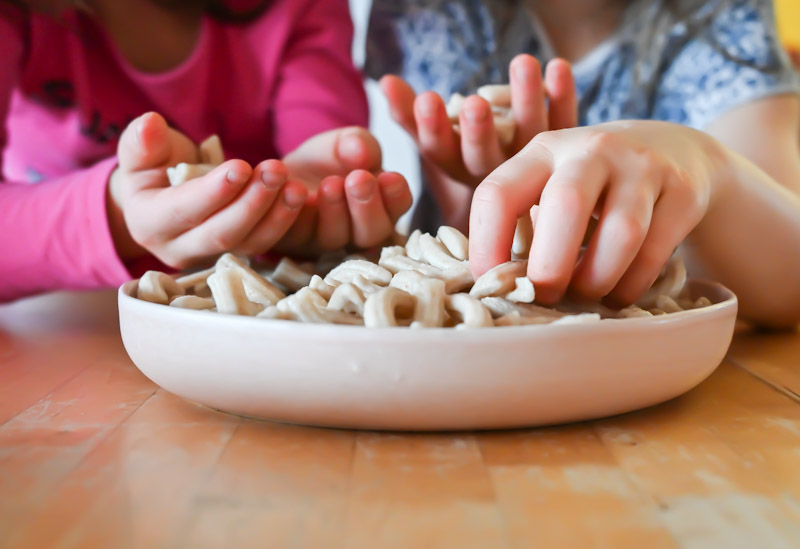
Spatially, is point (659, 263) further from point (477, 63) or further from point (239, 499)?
point (477, 63)

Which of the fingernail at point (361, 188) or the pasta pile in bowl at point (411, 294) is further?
the fingernail at point (361, 188)

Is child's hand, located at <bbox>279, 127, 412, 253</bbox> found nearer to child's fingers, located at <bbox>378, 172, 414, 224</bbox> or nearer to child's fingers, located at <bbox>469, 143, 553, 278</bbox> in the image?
child's fingers, located at <bbox>378, 172, 414, 224</bbox>

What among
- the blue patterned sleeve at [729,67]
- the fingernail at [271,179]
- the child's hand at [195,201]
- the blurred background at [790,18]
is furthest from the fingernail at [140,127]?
the blurred background at [790,18]

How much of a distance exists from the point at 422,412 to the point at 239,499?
0.09 meters

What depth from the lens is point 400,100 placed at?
0.62m

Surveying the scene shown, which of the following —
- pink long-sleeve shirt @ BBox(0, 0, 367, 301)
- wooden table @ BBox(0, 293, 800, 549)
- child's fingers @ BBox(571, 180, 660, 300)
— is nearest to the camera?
wooden table @ BBox(0, 293, 800, 549)

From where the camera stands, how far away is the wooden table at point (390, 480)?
25cm

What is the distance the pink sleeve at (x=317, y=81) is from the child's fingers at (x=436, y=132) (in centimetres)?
39

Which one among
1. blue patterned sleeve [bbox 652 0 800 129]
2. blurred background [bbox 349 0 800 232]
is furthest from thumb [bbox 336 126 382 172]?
blurred background [bbox 349 0 800 232]

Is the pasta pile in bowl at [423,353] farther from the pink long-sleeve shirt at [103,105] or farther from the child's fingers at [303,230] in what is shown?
the pink long-sleeve shirt at [103,105]

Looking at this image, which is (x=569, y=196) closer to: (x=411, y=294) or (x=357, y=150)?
(x=411, y=294)

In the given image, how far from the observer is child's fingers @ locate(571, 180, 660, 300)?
13.9 inches

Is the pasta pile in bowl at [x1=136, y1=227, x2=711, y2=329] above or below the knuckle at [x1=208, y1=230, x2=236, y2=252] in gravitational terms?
above

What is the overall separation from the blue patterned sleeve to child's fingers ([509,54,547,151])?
1.49 ft
